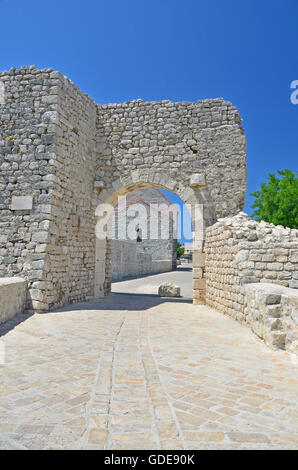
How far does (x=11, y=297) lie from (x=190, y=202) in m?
5.26

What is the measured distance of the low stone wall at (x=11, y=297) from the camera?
5.43 meters

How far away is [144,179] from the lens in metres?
9.37

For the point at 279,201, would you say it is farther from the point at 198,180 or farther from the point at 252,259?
Result: the point at 252,259

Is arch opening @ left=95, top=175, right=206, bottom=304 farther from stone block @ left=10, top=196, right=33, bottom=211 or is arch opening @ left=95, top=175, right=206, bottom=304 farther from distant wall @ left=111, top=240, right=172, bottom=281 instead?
distant wall @ left=111, top=240, right=172, bottom=281

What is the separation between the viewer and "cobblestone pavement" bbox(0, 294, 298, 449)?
199 cm

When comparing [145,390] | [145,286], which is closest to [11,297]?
[145,390]

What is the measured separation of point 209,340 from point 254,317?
0.78 meters

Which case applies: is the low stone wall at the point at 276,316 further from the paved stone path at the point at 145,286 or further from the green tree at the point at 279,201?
the green tree at the point at 279,201

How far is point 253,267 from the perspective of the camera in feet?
19.2

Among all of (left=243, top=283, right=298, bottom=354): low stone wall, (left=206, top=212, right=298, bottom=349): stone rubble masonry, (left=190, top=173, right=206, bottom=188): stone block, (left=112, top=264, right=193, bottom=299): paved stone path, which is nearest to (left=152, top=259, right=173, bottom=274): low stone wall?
(left=112, top=264, right=193, bottom=299): paved stone path

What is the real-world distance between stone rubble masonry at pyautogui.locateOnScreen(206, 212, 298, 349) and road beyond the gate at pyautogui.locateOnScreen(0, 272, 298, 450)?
0.47 m

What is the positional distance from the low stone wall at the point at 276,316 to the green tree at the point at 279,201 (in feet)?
38.2

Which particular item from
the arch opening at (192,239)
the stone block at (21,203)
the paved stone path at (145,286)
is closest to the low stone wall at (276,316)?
the arch opening at (192,239)
